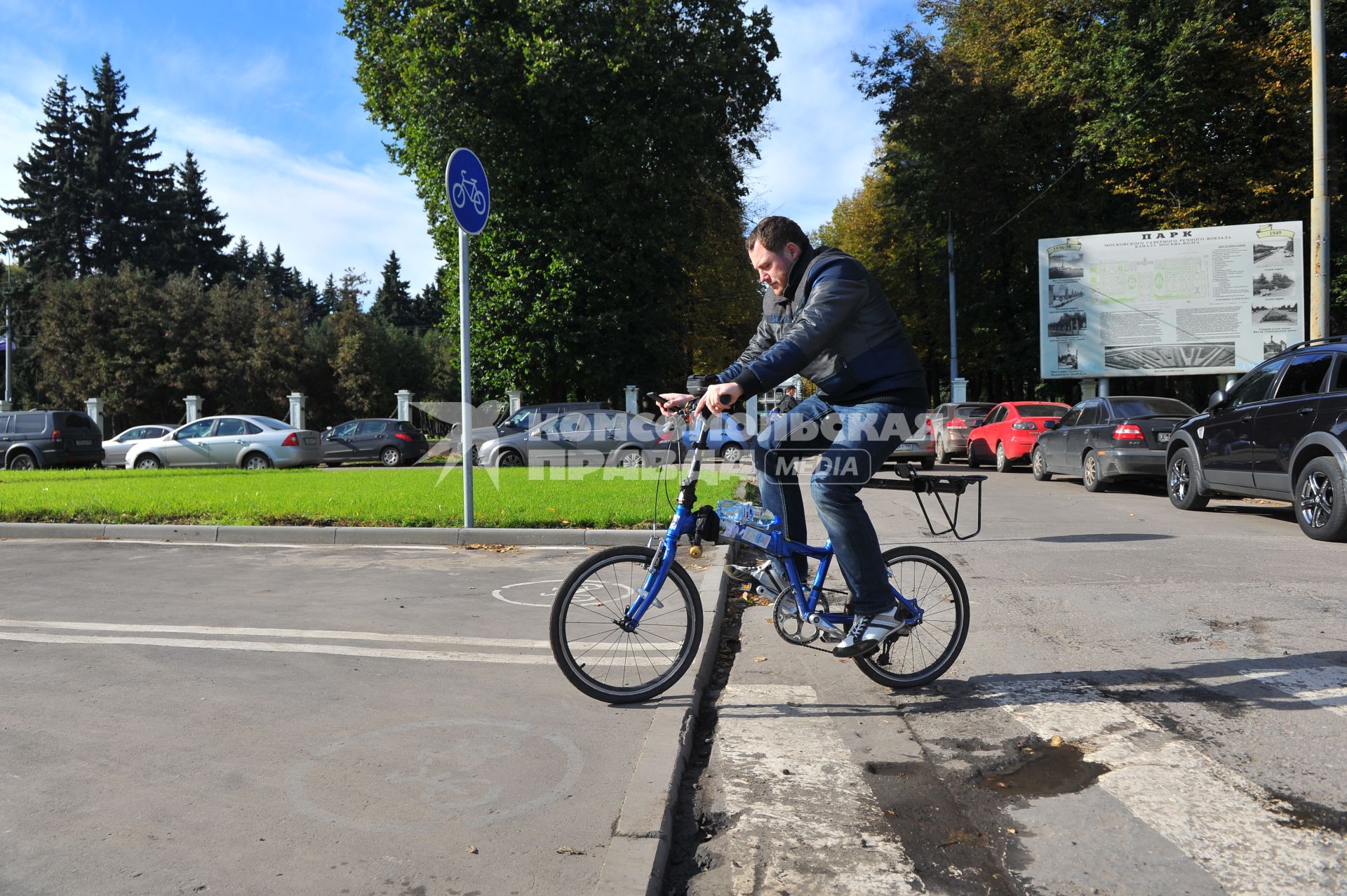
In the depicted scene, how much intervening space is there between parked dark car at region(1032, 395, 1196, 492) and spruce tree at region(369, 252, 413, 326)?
79954mm

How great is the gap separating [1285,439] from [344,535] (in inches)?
371

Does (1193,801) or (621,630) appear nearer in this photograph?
(1193,801)

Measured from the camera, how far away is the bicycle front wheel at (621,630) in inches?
157

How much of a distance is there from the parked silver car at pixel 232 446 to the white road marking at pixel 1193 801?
22741mm

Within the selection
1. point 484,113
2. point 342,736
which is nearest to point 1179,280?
point 484,113

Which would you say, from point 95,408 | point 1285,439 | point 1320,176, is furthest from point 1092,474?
point 95,408

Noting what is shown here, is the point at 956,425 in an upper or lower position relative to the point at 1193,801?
upper

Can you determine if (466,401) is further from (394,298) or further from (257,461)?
(394,298)

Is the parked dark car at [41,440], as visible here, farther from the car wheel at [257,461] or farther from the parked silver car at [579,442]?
the parked silver car at [579,442]

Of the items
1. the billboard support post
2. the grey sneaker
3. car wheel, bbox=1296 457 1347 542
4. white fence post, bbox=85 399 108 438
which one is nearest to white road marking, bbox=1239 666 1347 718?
the grey sneaker

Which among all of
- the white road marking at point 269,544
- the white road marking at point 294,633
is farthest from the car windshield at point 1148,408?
the white road marking at point 294,633

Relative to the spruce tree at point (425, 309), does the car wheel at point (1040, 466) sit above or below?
below

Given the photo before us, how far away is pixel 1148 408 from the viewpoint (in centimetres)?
1390

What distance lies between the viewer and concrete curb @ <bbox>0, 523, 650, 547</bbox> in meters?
8.98
